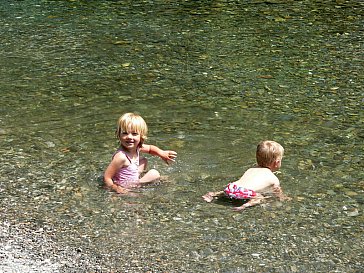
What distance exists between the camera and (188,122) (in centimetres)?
822

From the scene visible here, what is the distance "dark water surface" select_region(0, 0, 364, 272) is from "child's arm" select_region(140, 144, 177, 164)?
20 cm

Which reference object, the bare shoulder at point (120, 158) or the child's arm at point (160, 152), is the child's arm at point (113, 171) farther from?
the child's arm at point (160, 152)

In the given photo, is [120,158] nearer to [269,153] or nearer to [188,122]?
[269,153]

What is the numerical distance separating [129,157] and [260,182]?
4.09ft

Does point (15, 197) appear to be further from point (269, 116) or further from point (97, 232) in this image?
point (269, 116)

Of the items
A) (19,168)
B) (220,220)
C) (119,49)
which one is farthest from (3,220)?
(119,49)

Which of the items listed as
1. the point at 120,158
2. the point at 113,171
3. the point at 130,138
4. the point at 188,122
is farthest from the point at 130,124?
the point at 188,122

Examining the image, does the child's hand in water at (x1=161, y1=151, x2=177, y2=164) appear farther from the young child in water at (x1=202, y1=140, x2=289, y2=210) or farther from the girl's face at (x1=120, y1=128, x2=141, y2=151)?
the young child in water at (x1=202, y1=140, x2=289, y2=210)

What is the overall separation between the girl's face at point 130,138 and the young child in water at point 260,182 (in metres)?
0.83

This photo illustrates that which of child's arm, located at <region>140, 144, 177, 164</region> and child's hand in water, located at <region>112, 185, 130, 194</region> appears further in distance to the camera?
child's arm, located at <region>140, 144, 177, 164</region>

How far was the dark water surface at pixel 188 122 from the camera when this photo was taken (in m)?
5.72

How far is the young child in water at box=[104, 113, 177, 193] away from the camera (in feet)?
21.9

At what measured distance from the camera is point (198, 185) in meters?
6.79

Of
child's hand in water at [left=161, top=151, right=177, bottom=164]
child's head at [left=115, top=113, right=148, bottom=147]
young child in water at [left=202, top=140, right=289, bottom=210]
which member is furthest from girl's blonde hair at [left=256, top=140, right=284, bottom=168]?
child's head at [left=115, top=113, right=148, bottom=147]
